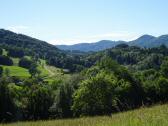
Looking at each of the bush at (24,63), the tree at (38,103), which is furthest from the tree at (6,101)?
the bush at (24,63)

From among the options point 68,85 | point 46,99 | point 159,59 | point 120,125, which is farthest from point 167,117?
point 159,59

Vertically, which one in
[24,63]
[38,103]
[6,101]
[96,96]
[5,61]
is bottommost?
[38,103]

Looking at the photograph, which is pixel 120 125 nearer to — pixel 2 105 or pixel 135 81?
pixel 2 105

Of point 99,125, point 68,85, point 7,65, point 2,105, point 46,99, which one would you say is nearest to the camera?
point 99,125

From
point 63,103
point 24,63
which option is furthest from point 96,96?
point 24,63

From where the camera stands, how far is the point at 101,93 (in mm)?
44656

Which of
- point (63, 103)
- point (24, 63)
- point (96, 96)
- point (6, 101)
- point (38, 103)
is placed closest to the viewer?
point (96, 96)

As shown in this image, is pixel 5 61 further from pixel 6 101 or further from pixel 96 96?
pixel 96 96

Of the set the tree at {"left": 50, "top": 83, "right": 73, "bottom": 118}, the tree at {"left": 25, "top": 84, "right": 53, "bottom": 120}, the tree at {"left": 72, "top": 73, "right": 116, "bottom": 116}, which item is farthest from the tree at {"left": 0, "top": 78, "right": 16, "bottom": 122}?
the tree at {"left": 72, "top": 73, "right": 116, "bottom": 116}

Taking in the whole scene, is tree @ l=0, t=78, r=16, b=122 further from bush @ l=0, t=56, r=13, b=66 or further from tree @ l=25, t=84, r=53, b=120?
bush @ l=0, t=56, r=13, b=66

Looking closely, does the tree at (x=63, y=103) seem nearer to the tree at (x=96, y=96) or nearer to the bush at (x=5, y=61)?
the tree at (x=96, y=96)

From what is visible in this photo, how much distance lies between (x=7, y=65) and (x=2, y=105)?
383 feet

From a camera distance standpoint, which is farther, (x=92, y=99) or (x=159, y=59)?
(x=159, y=59)

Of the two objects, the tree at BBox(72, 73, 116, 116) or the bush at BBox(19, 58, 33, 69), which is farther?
the bush at BBox(19, 58, 33, 69)
